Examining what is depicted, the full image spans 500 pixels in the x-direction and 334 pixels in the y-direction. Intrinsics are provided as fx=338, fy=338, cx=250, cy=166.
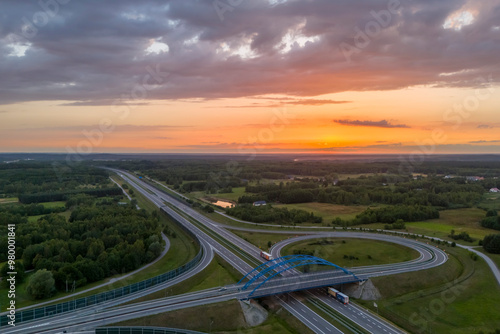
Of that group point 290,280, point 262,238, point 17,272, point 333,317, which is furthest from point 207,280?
point 17,272

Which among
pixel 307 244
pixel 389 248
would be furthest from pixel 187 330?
pixel 389 248

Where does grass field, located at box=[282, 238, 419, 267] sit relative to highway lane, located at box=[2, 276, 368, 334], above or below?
below

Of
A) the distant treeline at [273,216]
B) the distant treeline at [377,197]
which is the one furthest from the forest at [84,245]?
the distant treeline at [377,197]

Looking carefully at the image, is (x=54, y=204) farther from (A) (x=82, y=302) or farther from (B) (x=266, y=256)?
(B) (x=266, y=256)

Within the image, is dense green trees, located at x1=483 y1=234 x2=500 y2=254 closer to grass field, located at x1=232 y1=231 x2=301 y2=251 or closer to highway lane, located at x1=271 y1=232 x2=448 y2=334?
highway lane, located at x1=271 y1=232 x2=448 y2=334

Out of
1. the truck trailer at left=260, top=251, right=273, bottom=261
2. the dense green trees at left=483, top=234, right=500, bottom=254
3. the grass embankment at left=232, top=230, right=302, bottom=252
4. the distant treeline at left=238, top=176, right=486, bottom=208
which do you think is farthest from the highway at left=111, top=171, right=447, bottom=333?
the distant treeline at left=238, top=176, right=486, bottom=208

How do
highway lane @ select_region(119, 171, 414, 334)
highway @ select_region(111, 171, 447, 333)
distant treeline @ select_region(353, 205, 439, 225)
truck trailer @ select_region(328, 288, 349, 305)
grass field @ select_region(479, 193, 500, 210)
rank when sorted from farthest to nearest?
grass field @ select_region(479, 193, 500, 210), distant treeline @ select_region(353, 205, 439, 225), truck trailer @ select_region(328, 288, 349, 305), highway @ select_region(111, 171, 447, 333), highway lane @ select_region(119, 171, 414, 334)

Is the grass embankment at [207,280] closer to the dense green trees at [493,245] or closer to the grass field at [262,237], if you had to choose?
the grass field at [262,237]
